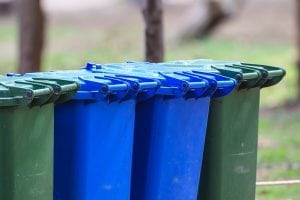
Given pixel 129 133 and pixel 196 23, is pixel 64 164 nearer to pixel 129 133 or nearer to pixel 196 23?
pixel 129 133

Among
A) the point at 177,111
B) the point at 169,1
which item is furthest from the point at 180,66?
the point at 169,1

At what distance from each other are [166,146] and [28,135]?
1.17 m

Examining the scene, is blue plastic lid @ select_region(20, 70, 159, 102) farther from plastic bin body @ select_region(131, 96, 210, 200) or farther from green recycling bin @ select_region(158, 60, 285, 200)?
green recycling bin @ select_region(158, 60, 285, 200)

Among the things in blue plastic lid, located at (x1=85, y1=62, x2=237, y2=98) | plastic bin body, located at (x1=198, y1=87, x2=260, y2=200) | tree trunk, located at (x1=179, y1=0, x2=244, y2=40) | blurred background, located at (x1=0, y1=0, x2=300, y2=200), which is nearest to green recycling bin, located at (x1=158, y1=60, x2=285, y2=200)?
plastic bin body, located at (x1=198, y1=87, x2=260, y2=200)

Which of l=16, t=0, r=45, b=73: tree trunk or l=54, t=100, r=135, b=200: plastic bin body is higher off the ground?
l=16, t=0, r=45, b=73: tree trunk

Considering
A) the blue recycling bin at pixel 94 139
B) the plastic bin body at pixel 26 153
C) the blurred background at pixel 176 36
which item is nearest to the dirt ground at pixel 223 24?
the blurred background at pixel 176 36

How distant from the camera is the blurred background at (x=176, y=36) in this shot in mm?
15508

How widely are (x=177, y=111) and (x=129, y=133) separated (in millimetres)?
425

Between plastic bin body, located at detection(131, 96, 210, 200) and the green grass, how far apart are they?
398cm

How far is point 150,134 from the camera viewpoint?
6.54 meters

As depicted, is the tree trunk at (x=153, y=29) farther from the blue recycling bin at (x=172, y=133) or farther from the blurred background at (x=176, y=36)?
the blurred background at (x=176, y=36)

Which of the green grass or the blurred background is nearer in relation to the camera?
the green grass

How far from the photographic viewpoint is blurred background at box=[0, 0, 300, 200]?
15508 mm

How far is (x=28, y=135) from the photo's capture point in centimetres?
567
